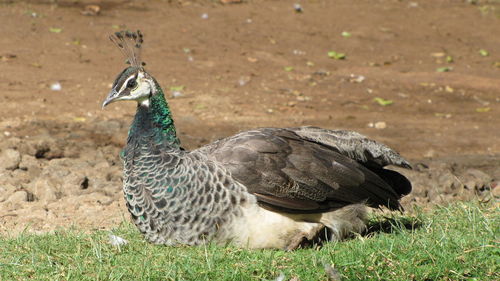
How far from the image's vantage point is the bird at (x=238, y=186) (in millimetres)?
4648

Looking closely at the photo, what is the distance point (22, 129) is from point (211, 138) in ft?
5.78

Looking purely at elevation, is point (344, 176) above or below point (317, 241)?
above

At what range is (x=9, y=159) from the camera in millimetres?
6453

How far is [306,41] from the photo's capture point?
481 inches

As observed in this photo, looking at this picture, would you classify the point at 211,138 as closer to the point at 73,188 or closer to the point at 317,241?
the point at 73,188

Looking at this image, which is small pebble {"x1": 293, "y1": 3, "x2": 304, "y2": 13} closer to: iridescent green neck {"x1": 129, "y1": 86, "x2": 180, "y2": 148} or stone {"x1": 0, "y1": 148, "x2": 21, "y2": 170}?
stone {"x1": 0, "y1": 148, "x2": 21, "y2": 170}

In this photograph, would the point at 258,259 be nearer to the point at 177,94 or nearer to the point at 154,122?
the point at 154,122

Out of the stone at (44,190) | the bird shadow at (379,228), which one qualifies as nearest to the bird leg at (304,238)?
the bird shadow at (379,228)

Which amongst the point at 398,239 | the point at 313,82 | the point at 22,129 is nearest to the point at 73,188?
the point at 22,129

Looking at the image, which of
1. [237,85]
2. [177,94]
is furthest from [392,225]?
[237,85]

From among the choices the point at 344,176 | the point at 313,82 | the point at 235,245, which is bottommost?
the point at 313,82

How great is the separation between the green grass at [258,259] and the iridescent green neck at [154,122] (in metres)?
0.65

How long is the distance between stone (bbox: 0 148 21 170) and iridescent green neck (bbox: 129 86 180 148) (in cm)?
186

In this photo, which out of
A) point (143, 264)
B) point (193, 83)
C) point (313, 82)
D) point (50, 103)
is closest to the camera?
point (143, 264)
